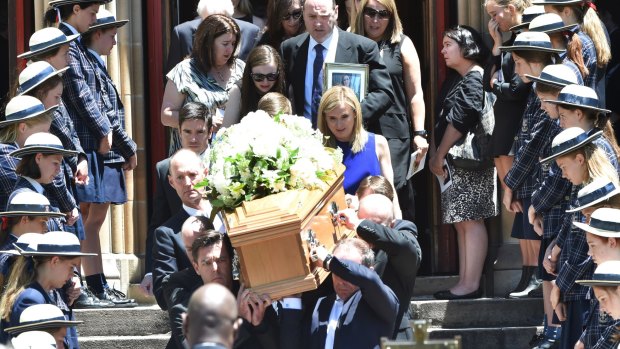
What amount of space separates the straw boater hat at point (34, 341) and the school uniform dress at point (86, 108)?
9.99 ft

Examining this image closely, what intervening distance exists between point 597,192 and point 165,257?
241cm

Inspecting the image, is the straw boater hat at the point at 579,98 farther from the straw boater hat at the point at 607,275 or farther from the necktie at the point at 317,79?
the necktie at the point at 317,79

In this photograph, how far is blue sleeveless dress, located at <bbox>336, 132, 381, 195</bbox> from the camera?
9.59 metres

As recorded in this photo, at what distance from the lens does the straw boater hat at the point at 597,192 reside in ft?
28.3

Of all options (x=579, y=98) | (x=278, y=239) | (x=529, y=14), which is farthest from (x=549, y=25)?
(x=278, y=239)

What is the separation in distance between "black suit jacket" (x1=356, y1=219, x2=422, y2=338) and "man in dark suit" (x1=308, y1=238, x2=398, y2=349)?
0.09 meters

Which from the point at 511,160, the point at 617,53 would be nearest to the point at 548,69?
the point at 511,160

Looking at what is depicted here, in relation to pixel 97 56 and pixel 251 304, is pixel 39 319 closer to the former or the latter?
pixel 251 304

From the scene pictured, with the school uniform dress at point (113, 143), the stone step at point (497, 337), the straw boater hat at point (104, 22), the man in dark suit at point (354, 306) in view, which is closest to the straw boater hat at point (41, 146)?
the school uniform dress at point (113, 143)

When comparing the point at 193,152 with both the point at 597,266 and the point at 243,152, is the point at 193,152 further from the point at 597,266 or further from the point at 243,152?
the point at 597,266

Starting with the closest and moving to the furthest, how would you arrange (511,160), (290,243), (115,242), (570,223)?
(290,243), (570,223), (511,160), (115,242)

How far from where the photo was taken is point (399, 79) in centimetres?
1120

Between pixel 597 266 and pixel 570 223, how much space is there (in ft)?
2.10

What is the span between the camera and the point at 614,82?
12.3 meters
